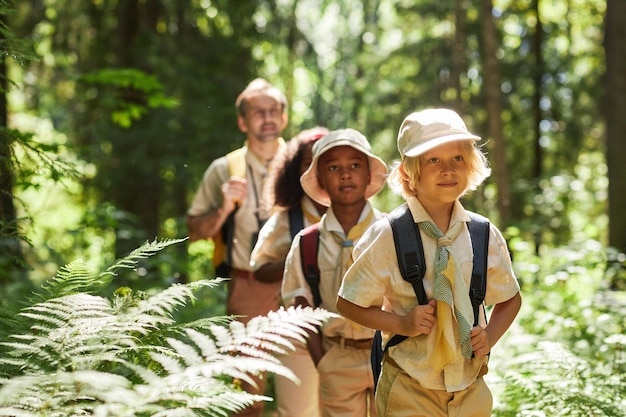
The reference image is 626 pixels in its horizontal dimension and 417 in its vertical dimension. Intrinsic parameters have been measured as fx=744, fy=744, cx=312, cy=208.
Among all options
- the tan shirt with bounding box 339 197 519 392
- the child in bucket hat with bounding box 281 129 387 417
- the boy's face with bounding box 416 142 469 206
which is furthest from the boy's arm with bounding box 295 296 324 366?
the boy's face with bounding box 416 142 469 206

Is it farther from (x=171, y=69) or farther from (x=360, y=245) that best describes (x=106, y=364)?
(x=171, y=69)

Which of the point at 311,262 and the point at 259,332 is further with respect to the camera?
the point at 311,262

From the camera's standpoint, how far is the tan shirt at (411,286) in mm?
3262

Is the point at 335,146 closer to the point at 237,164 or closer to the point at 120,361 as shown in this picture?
the point at 237,164

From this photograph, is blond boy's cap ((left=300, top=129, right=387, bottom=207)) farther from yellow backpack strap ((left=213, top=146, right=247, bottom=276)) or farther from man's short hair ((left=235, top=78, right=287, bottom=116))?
man's short hair ((left=235, top=78, right=287, bottom=116))

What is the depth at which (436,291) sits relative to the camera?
3189 mm

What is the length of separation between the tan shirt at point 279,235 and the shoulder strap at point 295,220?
2 centimetres

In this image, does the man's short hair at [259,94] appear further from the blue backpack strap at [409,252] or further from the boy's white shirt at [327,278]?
the blue backpack strap at [409,252]

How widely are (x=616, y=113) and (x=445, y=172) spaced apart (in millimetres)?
8722

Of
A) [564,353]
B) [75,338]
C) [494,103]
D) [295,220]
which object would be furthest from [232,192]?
[494,103]

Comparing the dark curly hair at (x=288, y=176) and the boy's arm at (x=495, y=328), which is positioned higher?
the dark curly hair at (x=288, y=176)

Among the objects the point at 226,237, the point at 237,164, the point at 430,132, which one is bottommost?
the point at 226,237

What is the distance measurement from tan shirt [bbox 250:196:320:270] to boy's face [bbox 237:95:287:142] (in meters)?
1.21

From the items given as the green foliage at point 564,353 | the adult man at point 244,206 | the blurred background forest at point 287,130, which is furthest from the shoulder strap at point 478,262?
the adult man at point 244,206
